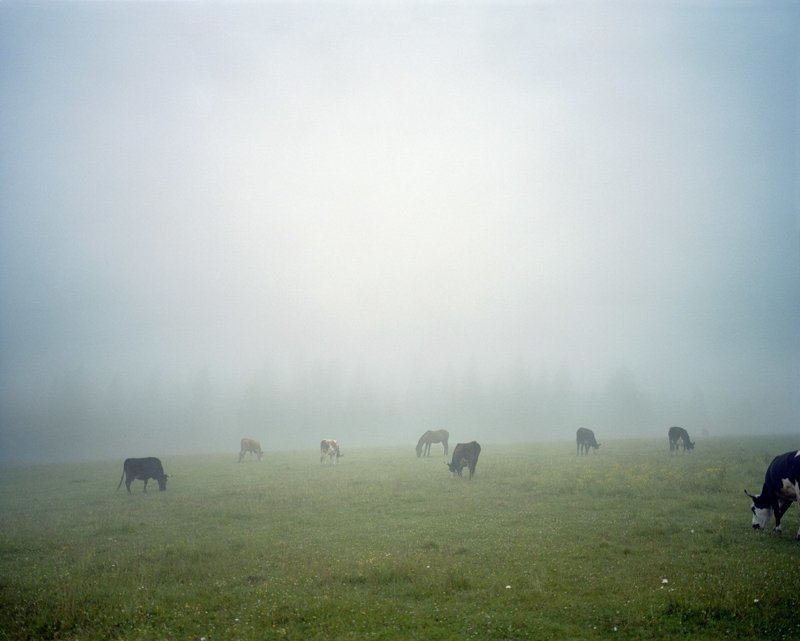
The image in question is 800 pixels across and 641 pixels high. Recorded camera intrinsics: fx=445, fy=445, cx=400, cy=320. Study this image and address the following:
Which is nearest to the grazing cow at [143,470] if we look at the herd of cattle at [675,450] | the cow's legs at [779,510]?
the herd of cattle at [675,450]

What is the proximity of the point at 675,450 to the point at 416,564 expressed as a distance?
38.1 meters

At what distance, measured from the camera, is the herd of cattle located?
46.9 feet

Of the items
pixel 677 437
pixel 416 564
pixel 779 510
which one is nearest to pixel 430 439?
pixel 677 437

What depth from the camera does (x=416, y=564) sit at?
12.7 m

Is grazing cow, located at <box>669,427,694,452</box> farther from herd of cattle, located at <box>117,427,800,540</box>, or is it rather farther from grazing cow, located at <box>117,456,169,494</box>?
grazing cow, located at <box>117,456,169,494</box>

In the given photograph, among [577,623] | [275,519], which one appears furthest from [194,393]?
[577,623]

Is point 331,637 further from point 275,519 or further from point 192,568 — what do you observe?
point 275,519

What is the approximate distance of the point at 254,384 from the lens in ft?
371

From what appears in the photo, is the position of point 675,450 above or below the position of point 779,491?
below

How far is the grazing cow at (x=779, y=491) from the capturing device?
1397 centimetres

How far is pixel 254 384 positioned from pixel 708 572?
366 ft

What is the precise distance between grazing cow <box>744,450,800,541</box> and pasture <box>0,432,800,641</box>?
2.72 ft

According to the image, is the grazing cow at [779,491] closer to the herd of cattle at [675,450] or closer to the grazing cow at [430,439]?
the herd of cattle at [675,450]

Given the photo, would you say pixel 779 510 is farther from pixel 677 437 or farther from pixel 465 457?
pixel 677 437
